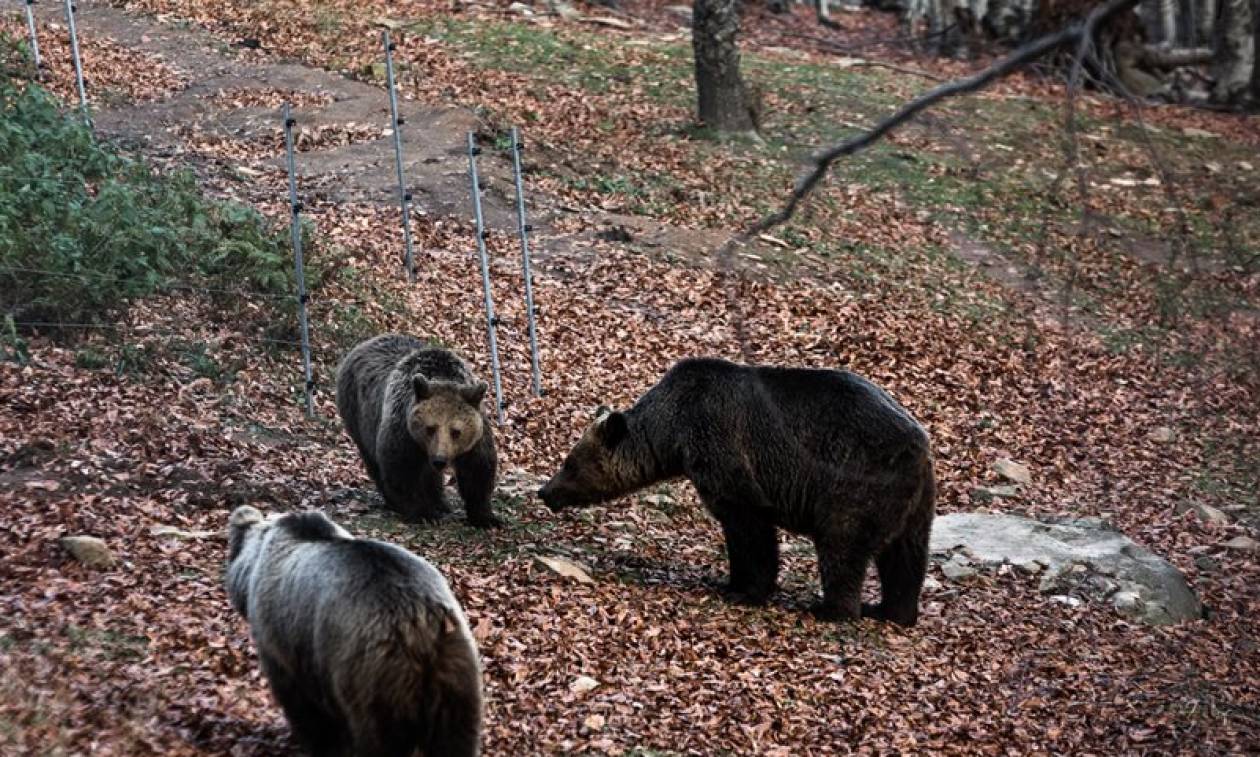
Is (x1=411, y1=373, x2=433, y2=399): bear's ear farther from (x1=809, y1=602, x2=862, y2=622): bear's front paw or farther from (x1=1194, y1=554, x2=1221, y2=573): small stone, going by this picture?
(x1=1194, y1=554, x2=1221, y2=573): small stone

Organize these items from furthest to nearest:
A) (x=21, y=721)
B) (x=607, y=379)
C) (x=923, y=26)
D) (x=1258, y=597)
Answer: (x=923, y=26), (x=607, y=379), (x=1258, y=597), (x=21, y=721)

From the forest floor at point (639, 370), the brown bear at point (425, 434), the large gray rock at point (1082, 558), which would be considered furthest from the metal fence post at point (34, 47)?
the large gray rock at point (1082, 558)

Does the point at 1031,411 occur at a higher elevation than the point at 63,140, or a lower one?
lower

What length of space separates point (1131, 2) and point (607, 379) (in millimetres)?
11482

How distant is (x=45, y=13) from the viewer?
26.4 meters

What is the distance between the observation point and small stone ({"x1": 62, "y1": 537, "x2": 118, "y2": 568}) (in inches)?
363

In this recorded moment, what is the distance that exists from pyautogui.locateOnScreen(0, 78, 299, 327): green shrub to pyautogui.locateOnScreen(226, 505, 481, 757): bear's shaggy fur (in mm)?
7527

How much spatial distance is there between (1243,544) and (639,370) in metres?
6.43

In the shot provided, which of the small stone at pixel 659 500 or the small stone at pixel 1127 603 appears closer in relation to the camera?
the small stone at pixel 1127 603

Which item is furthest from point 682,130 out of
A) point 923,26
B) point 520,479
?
point 923,26

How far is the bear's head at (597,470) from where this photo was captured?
1108 cm

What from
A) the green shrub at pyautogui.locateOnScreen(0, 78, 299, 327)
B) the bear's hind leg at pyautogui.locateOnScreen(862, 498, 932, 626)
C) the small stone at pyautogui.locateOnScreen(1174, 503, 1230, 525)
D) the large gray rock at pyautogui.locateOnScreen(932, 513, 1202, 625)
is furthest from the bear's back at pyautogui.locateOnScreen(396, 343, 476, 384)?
the small stone at pyautogui.locateOnScreen(1174, 503, 1230, 525)

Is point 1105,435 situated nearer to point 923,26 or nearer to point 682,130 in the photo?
point 682,130

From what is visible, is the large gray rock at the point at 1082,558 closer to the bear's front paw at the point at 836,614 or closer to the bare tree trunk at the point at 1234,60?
the bear's front paw at the point at 836,614
